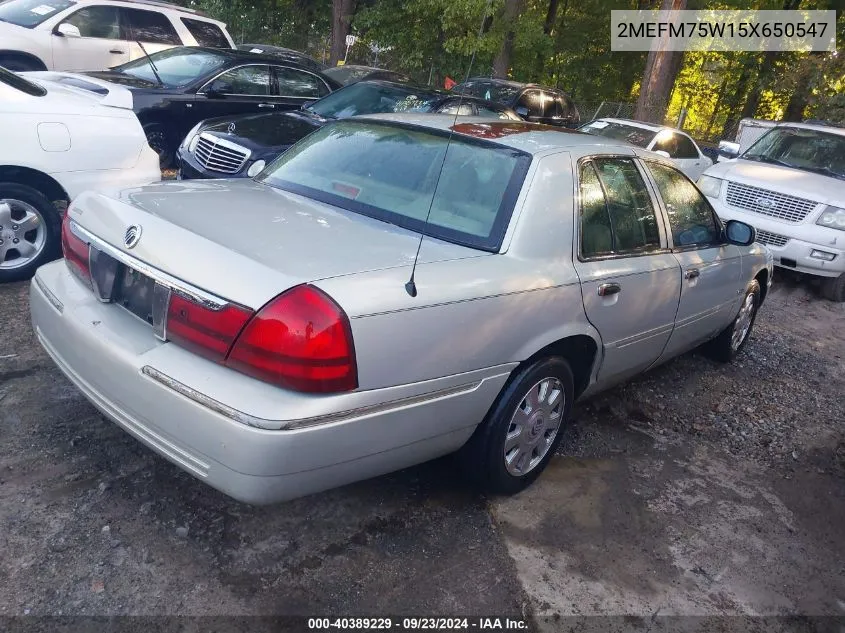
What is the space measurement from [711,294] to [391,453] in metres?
2.77

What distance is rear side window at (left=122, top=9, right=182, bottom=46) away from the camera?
1059 cm

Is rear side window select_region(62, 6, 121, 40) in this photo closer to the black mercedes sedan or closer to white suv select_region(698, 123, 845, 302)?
the black mercedes sedan

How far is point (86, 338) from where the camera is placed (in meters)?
2.72

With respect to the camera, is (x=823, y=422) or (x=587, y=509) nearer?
(x=587, y=509)

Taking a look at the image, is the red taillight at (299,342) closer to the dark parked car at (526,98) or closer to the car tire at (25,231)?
the car tire at (25,231)

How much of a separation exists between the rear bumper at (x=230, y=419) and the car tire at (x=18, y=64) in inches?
309

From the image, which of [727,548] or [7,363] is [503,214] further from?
[7,363]

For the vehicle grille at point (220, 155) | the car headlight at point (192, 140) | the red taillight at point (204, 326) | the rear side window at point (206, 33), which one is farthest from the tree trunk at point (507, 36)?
the red taillight at point (204, 326)

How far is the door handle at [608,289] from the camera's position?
11.1 feet

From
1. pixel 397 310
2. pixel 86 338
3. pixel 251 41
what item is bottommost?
pixel 251 41

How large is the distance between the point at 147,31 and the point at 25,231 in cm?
728

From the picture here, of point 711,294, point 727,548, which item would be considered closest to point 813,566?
point 727,548

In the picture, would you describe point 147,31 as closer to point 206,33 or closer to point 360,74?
point 206,33

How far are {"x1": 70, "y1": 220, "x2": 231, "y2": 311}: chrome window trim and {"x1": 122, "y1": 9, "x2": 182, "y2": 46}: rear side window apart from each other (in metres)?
9.13
